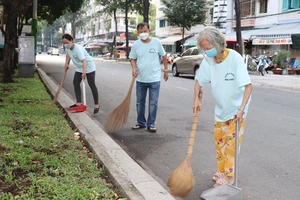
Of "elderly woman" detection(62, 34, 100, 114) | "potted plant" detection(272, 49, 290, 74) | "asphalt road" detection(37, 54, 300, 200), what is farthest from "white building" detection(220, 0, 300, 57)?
"elderly woman" detection(62, 34, 100, 114)

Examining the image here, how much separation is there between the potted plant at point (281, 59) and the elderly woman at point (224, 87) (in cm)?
1977

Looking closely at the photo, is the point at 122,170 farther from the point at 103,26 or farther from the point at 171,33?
the point at 103,26

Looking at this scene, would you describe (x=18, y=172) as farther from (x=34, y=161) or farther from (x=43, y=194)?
(x=43, y=194)

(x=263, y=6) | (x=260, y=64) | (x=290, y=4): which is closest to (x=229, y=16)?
(x=263, y=6)

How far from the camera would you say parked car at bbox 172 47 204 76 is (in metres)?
16.8

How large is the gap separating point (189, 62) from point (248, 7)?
50.6 feet

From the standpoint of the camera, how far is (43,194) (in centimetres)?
320

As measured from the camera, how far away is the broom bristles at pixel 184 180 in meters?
3.32

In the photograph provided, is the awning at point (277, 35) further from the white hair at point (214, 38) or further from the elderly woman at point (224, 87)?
the white hair at point (214, 38)

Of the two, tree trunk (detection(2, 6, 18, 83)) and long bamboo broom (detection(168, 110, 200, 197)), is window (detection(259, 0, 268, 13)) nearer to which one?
tree trunk (detection(2, 6, 18, 83))

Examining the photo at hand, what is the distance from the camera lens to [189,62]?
17359mm

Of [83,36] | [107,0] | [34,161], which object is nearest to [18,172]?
[34,161]

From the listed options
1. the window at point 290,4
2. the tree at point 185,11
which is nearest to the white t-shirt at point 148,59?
the window at point 290,4

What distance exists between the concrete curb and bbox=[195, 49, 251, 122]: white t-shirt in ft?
2.95
